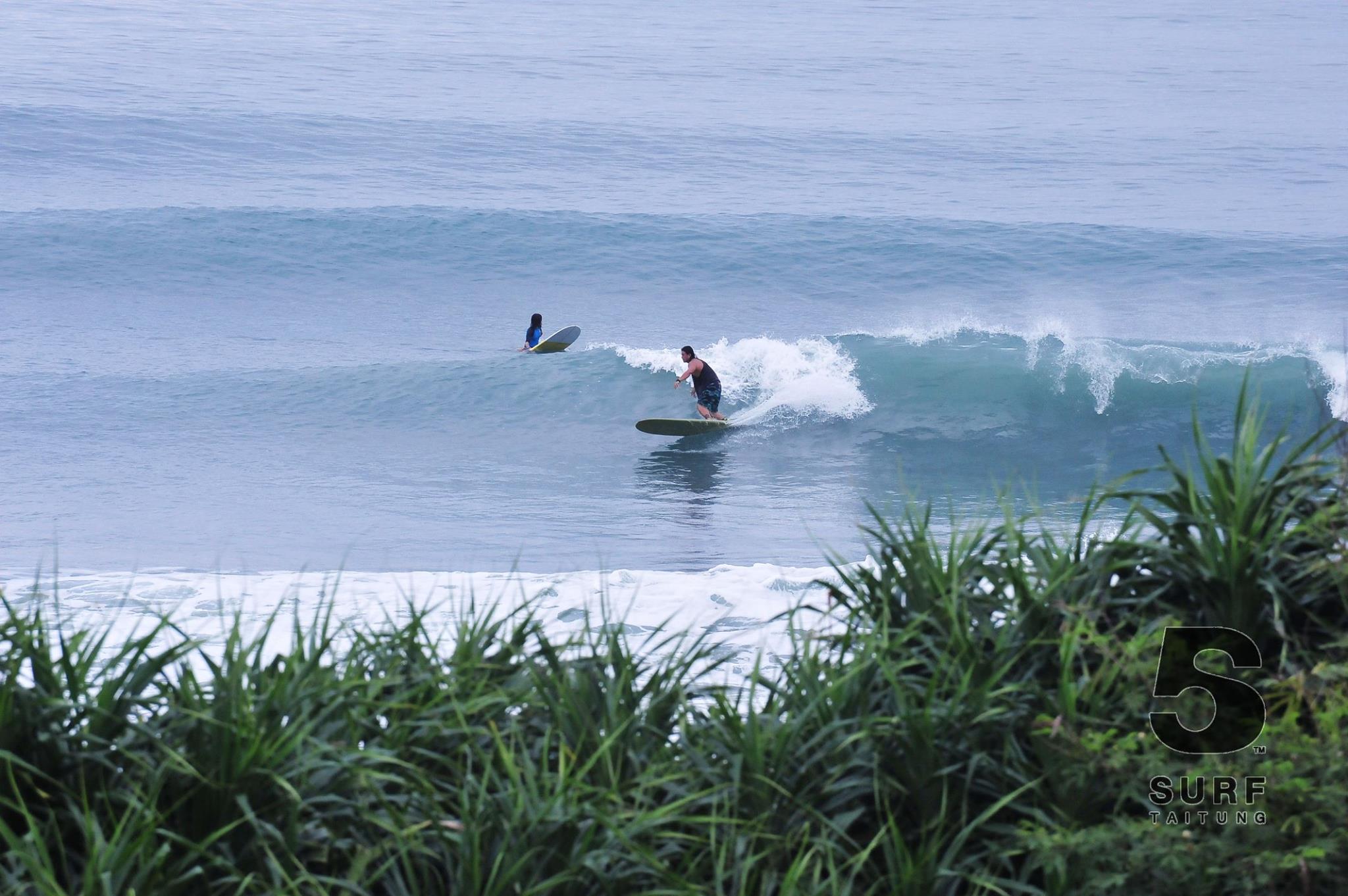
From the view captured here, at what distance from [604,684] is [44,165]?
4800 centimetres

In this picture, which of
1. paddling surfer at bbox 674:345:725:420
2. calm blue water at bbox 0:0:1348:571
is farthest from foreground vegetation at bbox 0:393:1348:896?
paddling surfer at bbox 674:345:725:420

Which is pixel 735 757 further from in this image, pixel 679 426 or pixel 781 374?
pixel 781 374

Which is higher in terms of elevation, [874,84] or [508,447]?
[874,84]

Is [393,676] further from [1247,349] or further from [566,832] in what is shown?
[1247,349]

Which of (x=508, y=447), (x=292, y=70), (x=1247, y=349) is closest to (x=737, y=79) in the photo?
(x=292, y=70)

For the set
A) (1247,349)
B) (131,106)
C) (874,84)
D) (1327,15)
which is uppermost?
(1327,15)

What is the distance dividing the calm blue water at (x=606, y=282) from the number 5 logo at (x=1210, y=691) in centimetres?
93

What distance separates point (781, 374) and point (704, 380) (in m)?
4.48

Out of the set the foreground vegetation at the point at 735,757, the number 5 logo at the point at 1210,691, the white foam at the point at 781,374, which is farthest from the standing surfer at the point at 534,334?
the number 5 logo at the point at 1210,691

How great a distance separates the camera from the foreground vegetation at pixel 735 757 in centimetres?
382

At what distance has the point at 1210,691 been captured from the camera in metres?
4.32

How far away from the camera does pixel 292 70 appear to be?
230 ft

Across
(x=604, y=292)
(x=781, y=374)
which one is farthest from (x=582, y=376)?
(x=604, y=292)

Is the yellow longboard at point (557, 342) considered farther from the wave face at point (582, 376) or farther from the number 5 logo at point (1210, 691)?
the number 5 logo at point (1210, 691)
